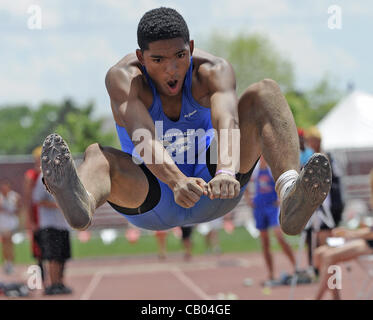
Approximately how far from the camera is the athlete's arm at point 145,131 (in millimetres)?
2807

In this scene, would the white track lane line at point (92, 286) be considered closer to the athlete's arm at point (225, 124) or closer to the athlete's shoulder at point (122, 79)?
the athlete's shoulder at point (122, 79)

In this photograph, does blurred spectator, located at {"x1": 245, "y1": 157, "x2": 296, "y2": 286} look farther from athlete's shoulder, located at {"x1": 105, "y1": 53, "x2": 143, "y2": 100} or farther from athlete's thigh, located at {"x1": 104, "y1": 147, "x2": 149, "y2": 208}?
athlete's shoulder, located at {"x1": 105, "y1": 53, "x2": 143, "y2": 100}

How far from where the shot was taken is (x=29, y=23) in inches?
165

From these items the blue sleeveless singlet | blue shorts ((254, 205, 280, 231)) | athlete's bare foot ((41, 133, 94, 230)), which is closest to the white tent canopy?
blue shorts ((254, 205, 280, 231))

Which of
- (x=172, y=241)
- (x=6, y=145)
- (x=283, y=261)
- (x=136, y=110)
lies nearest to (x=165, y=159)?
(x=136, y=110)

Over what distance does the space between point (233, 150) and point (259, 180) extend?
16.7 ft

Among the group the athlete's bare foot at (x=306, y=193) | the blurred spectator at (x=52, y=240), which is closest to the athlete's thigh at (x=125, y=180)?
the athlete's bare foot at (x=306, y=193)

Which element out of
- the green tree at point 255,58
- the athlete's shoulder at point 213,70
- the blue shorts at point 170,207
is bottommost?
the blue shorts at point 170,207

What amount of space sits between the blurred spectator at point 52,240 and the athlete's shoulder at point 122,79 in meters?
3.99

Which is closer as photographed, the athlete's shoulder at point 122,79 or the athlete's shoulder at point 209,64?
the athlete's shoulder at point 122,79

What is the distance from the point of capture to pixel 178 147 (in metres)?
3.43

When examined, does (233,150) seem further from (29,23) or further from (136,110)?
(29,23)

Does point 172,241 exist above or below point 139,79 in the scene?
below

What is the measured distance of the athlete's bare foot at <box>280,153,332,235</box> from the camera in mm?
2714
